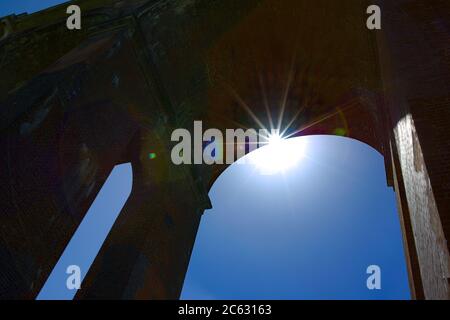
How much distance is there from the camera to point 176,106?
6992mm

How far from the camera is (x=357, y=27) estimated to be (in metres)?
5.88

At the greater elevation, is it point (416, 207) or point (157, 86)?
point (157, 86)

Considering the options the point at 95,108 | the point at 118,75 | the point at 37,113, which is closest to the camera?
the point at 37,113

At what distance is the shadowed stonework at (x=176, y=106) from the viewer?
10.4 ft

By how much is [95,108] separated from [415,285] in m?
→ 4.26

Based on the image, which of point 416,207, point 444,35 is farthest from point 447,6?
point 416,207

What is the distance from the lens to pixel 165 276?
6.43 meters

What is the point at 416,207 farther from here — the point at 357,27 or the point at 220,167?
the point at 220,167

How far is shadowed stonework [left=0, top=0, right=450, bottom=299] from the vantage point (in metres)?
3.17
